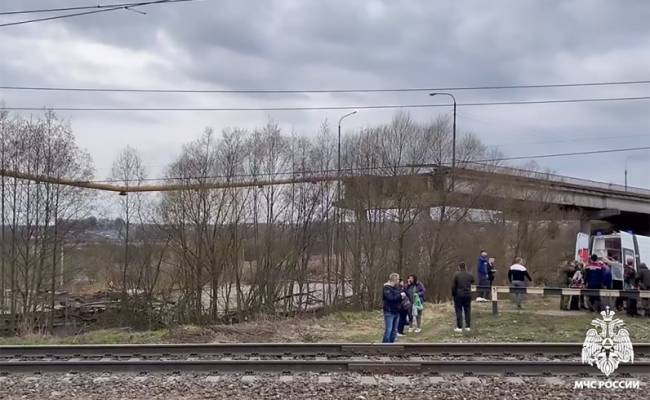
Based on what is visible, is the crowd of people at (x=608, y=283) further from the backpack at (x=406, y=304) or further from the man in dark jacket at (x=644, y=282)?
the backpack at (x=406, y=304)

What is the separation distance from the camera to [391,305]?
48.1 feet

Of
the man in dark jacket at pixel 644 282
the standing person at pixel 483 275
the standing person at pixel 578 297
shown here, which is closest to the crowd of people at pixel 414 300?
the standing person at pixel 483 275

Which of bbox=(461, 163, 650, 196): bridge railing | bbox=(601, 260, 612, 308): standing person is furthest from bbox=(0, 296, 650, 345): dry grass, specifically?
bbox=(461, 163, 650, 196): bridge railing

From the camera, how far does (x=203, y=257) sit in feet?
101

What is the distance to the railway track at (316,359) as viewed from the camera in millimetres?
11570

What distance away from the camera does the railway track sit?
11570 mm

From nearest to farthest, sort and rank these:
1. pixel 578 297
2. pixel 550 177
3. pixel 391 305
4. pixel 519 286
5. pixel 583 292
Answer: pixel 391 305 → pixel 583 292 → pixel 519 286 → pixel 578 297 → pixel 550 177

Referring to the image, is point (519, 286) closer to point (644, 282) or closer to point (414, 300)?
point (644, 282)

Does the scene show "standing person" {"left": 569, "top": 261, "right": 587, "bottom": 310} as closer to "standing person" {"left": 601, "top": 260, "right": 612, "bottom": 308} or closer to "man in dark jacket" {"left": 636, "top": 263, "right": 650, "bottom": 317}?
"standing person" {"left": 601, "top": 260, "right": 612, "bottom": 308}

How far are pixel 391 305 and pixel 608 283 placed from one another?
9.56m

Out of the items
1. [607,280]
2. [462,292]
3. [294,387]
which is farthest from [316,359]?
[607,280]

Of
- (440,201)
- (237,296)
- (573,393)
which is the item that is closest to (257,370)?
(573,393)

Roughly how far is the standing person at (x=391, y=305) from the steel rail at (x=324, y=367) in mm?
2871

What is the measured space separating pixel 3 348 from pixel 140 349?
332 cm
